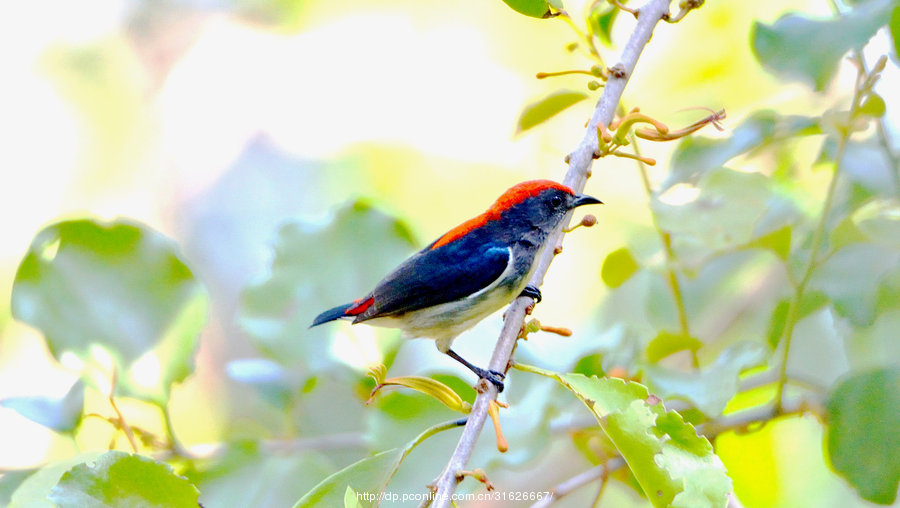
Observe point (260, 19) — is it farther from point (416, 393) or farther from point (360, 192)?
point (416, 393)

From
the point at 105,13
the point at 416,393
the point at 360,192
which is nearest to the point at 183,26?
the point at 105,13

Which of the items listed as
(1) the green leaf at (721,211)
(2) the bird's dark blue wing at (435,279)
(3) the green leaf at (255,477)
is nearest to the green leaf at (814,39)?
(1) the green leaf at (721,211)

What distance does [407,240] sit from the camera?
2236 millimetres

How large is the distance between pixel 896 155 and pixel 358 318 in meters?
1.44

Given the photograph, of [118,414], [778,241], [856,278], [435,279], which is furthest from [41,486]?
[856,278]

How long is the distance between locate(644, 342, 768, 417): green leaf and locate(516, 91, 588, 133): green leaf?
24.0 inches

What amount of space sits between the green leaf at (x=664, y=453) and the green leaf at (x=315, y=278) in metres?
1.05

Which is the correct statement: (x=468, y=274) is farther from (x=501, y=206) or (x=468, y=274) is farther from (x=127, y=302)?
(x=127, y=302)

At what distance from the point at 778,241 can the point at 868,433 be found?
46 centimetres

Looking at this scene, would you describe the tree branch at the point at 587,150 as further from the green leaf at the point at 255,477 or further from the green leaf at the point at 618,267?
the green leaf at the point at 255,477

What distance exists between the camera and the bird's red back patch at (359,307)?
221 cm

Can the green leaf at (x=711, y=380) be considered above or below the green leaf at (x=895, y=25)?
below

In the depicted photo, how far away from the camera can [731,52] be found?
3461mm

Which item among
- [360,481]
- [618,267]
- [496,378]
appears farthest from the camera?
[618,267]
